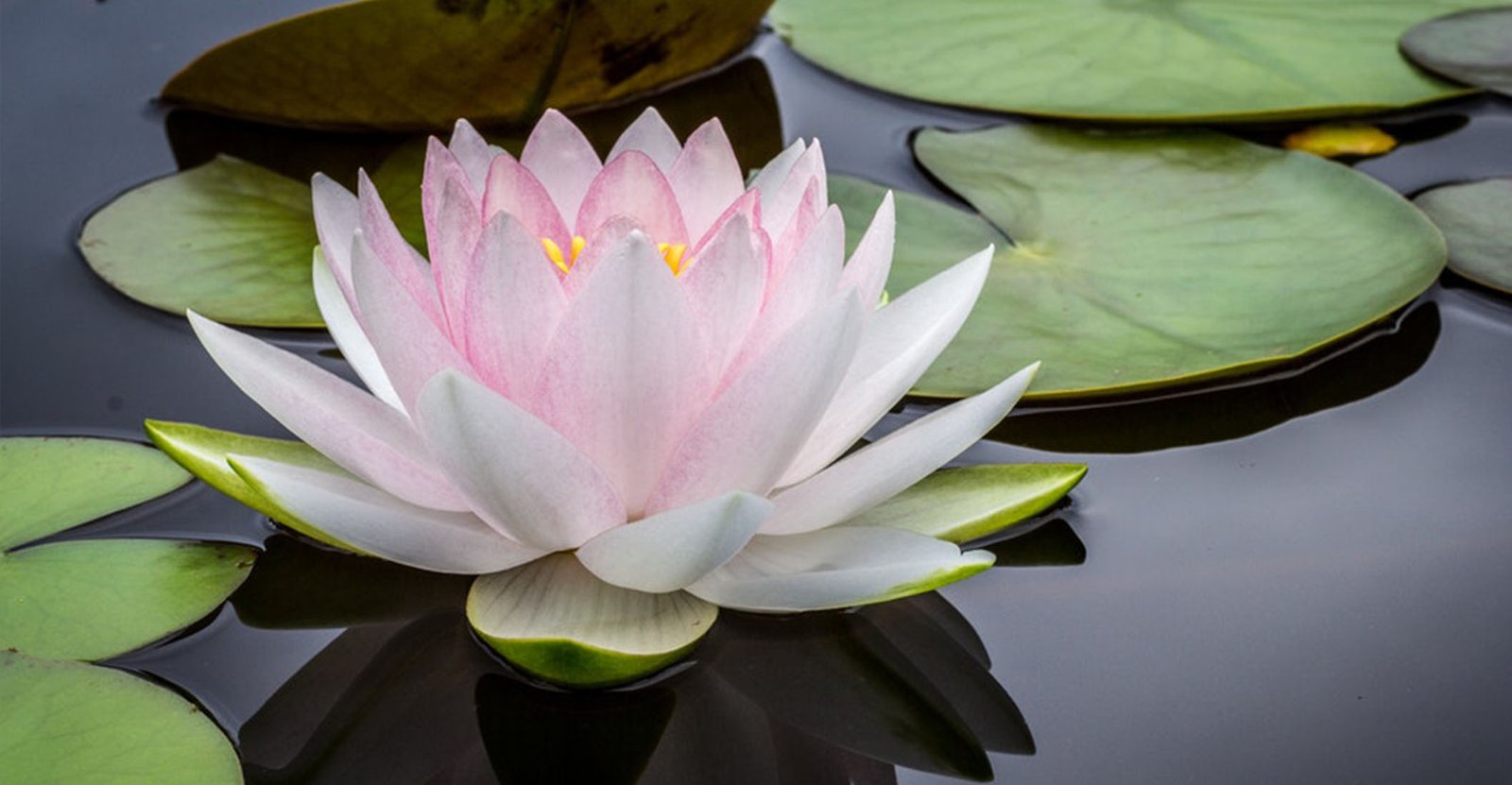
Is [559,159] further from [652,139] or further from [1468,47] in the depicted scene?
[1468,47]

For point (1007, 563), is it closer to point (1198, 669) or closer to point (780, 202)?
point (1198, 669)

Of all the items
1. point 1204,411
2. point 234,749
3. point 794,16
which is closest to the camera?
point 234,749

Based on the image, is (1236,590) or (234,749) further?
(1236,590)

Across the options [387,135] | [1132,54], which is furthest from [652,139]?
[1132,54]

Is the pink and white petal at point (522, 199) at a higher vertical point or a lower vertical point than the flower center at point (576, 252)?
higher

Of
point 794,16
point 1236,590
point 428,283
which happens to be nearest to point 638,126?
point 428,283

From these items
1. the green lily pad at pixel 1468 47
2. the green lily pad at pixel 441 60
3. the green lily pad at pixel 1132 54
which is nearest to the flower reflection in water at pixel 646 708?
the green lily pad at pixel 441 60

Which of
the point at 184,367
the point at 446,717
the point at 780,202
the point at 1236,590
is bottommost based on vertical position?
the point at 1236,590

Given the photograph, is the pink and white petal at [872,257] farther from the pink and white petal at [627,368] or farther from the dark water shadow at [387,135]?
the dark water shadow at [387,135]
